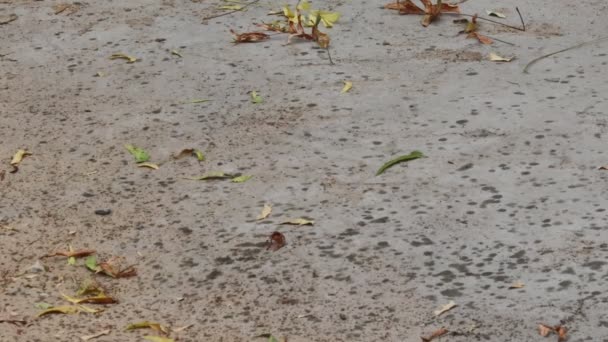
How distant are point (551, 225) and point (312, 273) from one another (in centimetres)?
68

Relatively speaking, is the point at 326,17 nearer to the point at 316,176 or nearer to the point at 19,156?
the point at 316,176

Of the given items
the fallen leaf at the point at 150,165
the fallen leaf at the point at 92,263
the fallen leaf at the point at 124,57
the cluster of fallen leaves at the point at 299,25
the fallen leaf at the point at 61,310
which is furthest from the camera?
the cluster of fallen leaves at the point at 299,25

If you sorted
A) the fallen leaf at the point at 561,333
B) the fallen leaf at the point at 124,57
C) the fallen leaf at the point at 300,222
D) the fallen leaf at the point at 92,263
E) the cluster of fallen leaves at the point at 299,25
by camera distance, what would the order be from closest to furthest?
the fallen leaf at the point at 561,333 < the fallen leaf at the point at 92,263 < the fallen leaf at the point at 300,222 < the fallen leaf at the point at 124,57 < the cluster of fallen leaves at the point at 299,25

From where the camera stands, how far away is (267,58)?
463 cm

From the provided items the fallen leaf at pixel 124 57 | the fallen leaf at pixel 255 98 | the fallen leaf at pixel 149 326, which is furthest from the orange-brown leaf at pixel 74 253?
the fallen leaf at pixel 124 57

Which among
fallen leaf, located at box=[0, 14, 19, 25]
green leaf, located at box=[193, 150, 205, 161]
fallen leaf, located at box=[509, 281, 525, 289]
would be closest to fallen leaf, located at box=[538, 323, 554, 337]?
fallen leaf, located at box=[509, 281, 525, 289]

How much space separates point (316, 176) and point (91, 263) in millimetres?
782

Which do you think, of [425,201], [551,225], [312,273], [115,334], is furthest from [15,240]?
[551,225]

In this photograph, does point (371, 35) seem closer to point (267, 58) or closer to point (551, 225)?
point (267, 58)

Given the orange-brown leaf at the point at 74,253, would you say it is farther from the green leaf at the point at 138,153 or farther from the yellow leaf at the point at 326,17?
the yellow leaf at the point at 326,17

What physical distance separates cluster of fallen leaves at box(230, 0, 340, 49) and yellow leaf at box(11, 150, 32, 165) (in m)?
1.18

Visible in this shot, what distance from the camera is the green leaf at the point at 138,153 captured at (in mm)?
3826

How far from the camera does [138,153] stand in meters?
3.86

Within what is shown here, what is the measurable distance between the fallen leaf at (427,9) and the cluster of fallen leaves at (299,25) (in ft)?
0.89
